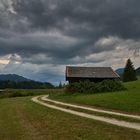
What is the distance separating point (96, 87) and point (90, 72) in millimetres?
17549

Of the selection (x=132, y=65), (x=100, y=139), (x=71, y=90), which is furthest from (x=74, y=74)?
(x=100, y=139)

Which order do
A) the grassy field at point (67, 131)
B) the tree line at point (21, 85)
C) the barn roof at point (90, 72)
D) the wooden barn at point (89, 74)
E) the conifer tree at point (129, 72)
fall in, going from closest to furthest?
the grassy field at point (67, 131) → the wooden barn at point (89, 74) → the barn roof at point (90, 72) → the conifer tree at point (129, 72) → the tree line at point (21, 85)

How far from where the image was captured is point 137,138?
1512 centimetres

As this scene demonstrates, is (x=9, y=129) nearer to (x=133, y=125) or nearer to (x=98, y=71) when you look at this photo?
(x=133, y=125)

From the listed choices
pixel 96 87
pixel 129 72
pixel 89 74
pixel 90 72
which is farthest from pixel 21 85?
pixel 96 87

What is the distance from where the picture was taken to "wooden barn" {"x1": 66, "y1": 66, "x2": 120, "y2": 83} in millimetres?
70938

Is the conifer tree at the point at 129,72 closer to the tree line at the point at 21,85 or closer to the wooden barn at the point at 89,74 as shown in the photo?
the wooden barn at the point at 89,74

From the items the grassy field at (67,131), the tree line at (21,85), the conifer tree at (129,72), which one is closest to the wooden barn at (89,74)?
the conifer tree at (129,72)

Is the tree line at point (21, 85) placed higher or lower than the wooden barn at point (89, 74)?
higher

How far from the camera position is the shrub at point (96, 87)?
179 ft

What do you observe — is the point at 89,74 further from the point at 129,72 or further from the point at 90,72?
the point at 129,72

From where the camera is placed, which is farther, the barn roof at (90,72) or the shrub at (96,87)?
the barn roof at (90,72)

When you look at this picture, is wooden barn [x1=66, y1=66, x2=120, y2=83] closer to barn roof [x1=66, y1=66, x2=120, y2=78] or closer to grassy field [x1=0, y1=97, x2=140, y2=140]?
barn roof [x1=66, y1=66, x2=120, y2=78]

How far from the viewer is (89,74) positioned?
236ft
